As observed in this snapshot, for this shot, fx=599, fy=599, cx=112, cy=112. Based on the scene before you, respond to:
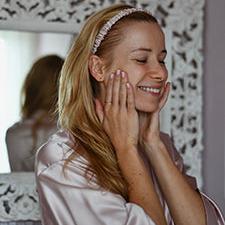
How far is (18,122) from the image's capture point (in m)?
1.85

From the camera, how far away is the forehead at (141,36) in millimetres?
1254

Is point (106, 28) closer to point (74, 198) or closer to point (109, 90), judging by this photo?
point (109, 90)

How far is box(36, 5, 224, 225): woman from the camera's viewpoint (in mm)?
1176

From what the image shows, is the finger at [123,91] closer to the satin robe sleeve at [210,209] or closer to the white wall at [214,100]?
the satin robe sleeve at [210,209]

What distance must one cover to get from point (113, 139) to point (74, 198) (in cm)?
16

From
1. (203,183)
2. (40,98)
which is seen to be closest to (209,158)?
(203,183)

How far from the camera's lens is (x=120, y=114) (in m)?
1.26

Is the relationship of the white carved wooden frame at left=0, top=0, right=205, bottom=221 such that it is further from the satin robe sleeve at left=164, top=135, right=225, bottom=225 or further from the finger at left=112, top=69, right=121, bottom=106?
the finger at left=112, top=69, right=121, bottom=106

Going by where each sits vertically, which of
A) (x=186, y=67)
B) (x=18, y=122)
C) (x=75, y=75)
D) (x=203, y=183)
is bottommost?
(x=203, y=183)

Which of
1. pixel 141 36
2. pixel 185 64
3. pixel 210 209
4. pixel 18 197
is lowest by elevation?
pixel 18 197

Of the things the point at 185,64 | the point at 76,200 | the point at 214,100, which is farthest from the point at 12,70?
the point at 76,200

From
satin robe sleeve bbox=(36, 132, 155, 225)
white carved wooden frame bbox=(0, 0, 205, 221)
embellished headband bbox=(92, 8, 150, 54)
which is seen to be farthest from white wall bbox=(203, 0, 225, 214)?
satin robe sleeve bbox=(36, 132, 155, 225)

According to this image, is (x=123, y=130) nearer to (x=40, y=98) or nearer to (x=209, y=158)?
(x=40, y=98)

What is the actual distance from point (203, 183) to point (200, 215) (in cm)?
75
